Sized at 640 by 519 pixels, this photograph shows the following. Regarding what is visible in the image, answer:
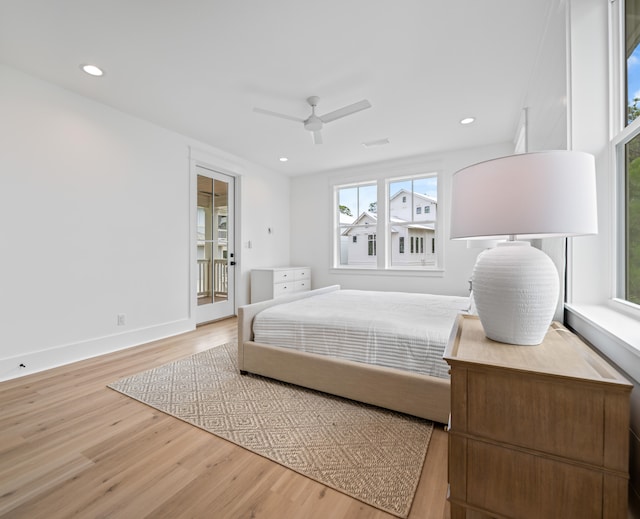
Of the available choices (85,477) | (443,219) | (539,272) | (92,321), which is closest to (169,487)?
(85,477)

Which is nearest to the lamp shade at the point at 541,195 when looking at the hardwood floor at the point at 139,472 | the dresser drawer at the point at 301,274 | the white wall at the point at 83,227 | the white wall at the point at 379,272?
the hardwood floor at the point at 139,472

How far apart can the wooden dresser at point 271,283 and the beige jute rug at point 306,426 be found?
2.12 meters

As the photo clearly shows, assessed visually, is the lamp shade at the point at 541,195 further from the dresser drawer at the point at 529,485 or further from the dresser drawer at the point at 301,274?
the dresser drawer at the point at 301,274

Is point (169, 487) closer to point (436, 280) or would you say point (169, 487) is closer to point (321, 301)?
point (321, 301)

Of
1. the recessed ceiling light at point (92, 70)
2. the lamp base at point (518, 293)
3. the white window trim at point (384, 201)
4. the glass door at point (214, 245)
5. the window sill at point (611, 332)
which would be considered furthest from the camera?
the white window trim at point (384, 201)

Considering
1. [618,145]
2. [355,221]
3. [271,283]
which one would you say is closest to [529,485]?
[618,145]

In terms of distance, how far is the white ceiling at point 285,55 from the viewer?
1.83 metres

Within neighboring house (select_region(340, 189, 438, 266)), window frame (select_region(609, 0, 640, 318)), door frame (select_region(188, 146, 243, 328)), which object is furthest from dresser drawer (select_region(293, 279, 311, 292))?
window frame (select_region(609, 0, 640, 318))

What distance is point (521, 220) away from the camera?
91cm

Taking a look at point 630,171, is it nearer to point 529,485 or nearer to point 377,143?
point 529,485

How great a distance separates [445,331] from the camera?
1.78m

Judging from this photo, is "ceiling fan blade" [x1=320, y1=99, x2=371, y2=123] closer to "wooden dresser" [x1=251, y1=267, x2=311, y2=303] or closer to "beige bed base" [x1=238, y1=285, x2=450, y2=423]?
"beige bed base" [x1=238, y1=285, x2=450, y2=423]

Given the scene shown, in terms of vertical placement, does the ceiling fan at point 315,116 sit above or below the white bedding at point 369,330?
above

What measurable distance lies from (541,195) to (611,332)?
525 mm
